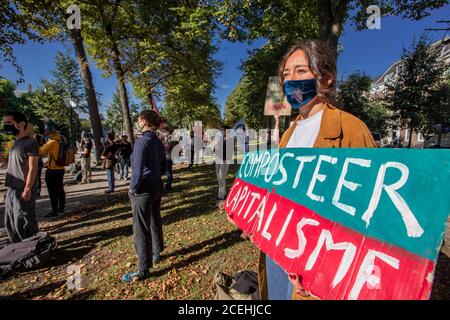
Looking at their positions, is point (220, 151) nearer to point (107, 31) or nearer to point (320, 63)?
point (320, 63)

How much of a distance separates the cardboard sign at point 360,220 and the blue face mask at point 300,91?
1.20 ft

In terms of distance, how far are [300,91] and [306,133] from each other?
0.31 metres

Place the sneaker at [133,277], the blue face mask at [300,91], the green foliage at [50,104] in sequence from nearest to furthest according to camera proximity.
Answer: the blue face mask at [300,91], the sneaker at [133,277], the green foliage at [50,104]

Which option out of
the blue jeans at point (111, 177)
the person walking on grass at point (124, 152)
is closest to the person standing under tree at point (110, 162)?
the blue jeans at point (111, 177)

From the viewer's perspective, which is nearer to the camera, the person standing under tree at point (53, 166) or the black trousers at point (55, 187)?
the person standing under tree at point (53, 166)

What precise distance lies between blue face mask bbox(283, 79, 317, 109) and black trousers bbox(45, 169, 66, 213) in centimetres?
678

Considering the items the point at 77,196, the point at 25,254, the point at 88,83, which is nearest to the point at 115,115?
the point at 88,83

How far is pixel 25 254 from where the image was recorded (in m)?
3.99

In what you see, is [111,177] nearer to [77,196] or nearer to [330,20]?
[77,196]

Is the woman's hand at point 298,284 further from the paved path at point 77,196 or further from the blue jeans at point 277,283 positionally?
the paved path at point 77,196

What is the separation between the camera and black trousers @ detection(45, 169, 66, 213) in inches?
255

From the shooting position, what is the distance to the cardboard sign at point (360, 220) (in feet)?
3.19

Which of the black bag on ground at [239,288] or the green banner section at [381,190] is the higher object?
the green banner section at [381,190]
